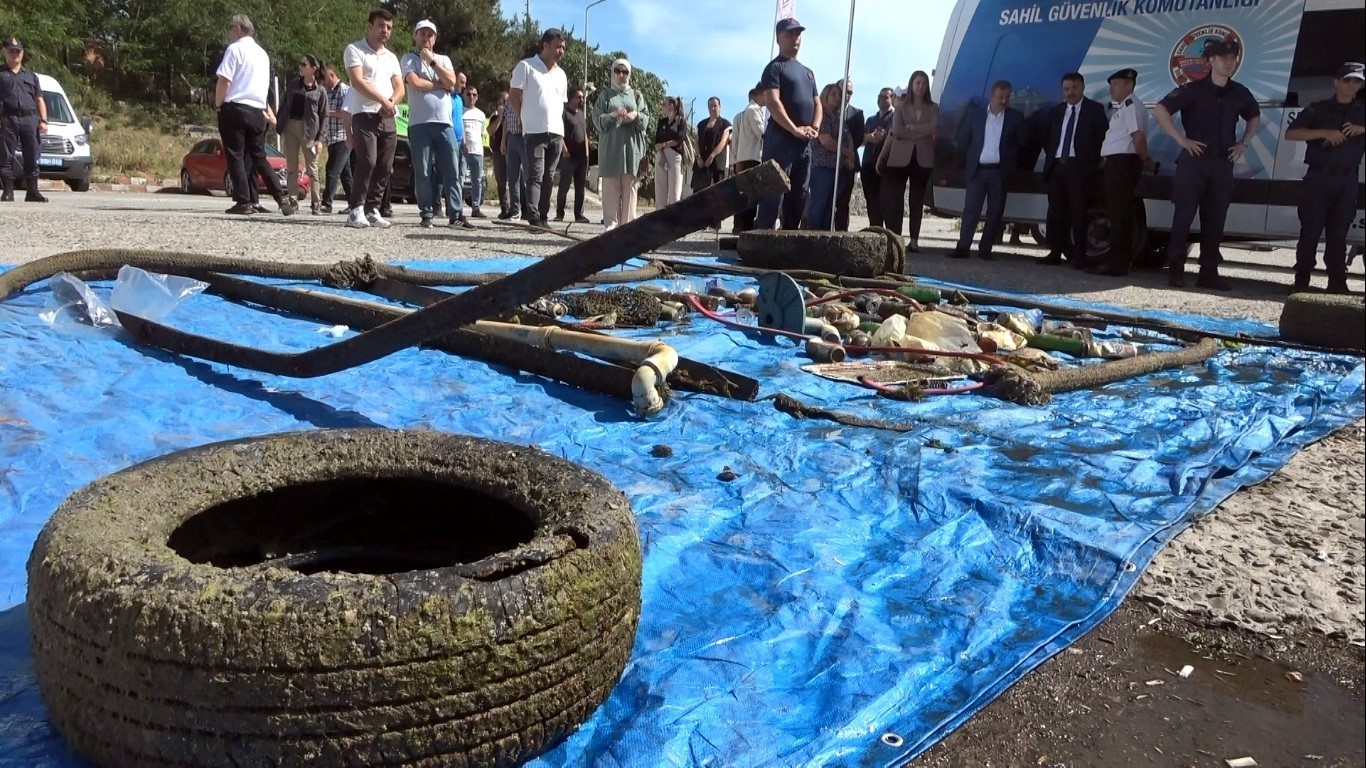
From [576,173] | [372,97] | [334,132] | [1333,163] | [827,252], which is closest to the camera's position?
[827,252]

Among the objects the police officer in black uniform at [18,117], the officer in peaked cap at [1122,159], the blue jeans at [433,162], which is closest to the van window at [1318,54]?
the officer in peaked cap at [1122,159]

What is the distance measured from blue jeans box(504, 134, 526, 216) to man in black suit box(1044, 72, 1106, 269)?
5829mm

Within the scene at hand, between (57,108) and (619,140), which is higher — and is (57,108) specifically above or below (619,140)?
above

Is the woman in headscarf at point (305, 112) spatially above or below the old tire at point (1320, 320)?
above

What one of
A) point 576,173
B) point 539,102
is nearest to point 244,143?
point 539,102

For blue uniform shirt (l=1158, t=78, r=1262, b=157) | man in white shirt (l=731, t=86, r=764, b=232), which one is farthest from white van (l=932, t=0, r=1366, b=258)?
man in white shirt (l=731, t=86, r=764, b=232)

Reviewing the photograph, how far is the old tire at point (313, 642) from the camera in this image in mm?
1330

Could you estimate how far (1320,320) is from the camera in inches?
221

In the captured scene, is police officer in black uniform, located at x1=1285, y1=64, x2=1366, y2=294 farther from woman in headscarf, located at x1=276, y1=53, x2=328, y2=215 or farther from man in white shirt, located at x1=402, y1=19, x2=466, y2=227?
woman in headscarf, located at x1=276, y1=53, x2=328, y2=215

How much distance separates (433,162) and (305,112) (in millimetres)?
1867

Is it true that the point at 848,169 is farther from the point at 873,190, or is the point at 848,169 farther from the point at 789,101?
the point at 789,101

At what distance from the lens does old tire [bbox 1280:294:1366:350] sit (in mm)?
5395

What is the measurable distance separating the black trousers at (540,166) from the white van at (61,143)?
9271 millimetres

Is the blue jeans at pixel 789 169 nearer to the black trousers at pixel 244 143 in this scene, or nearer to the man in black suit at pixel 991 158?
the man in black suit at pixel 991 158
